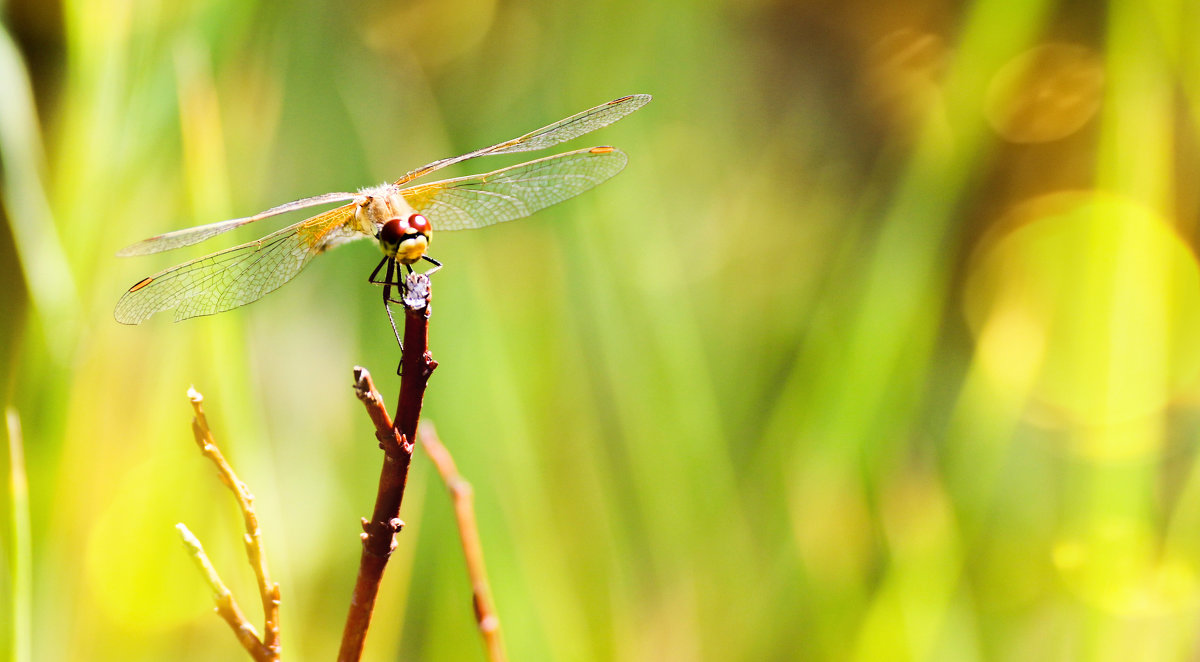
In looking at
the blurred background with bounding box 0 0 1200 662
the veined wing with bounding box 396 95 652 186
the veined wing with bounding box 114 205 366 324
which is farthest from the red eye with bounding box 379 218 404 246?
the blurred background with bounding box 0 0 1200 662

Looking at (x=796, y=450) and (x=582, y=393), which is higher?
(x=582, y=393)

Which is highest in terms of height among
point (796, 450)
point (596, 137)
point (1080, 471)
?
point (596, 137)

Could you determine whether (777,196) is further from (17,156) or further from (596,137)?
(17,156)

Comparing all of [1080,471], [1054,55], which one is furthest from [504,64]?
[1080,471]

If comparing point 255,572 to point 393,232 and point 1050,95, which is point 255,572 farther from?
point 1050,95

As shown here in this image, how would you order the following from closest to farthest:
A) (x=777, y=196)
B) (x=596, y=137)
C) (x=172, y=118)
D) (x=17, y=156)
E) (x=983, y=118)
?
(x=17, y=156) < (x=172, y=118) < (x=983, y=118) < (x=596, y=137) < (x=777, y=196)

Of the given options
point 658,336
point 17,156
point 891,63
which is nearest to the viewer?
point 17,156

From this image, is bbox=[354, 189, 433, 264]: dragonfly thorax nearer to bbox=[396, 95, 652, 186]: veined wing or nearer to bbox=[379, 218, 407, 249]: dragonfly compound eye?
bbox=[379, 218, 407, 249]: dragonfly compound eye

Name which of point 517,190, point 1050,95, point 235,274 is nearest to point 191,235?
point 235,274
